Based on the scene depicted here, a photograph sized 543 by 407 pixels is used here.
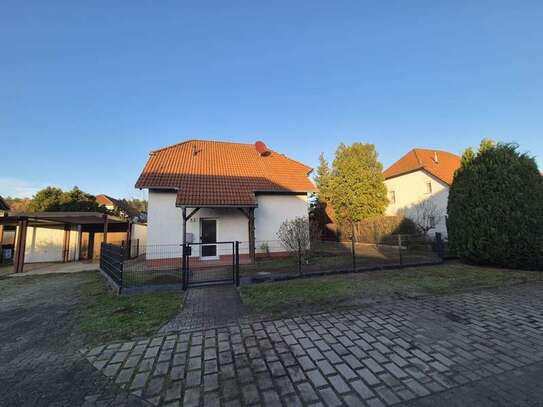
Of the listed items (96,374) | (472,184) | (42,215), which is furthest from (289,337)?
(42,215)

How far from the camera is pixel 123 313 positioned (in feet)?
16.0

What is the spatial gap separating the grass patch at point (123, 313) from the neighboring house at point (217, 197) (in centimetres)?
439

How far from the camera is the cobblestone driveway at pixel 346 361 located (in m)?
2.36

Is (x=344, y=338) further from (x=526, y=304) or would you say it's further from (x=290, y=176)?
(x=290, y=176)

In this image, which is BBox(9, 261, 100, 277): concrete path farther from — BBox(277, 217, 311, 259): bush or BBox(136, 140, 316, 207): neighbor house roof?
BBox(277, 217, 311, 259): bush

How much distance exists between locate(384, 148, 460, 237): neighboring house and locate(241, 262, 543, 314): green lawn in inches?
337

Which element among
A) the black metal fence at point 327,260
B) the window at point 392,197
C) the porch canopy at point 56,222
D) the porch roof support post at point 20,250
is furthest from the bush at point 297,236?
the window at point 392,197

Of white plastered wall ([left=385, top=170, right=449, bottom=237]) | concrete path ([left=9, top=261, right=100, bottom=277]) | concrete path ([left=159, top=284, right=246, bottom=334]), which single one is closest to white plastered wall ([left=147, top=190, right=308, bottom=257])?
concrete path ([left=9, top=261, right=100, bottom=277])

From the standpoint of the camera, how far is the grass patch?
3959 millimetres

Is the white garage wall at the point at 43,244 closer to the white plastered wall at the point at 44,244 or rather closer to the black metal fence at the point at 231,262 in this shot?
the white plastered wall at the point at 44,244

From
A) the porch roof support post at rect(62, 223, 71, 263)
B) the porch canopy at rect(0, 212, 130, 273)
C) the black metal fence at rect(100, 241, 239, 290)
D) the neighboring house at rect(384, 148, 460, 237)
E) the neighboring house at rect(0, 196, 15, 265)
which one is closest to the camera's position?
the black metal fence at rect(100, 241, 239, 290)

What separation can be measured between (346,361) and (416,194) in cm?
2077

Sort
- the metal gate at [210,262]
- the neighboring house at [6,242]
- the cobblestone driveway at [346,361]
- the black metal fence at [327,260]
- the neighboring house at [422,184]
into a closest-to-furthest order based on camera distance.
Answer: the cobblestone driveway at [346,361] < the black metal fence at [327,260] < the metal gate at [210,262] < the neighboring house at [6,242] < the neighboring house at [422,184]

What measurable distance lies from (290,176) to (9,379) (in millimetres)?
12597
